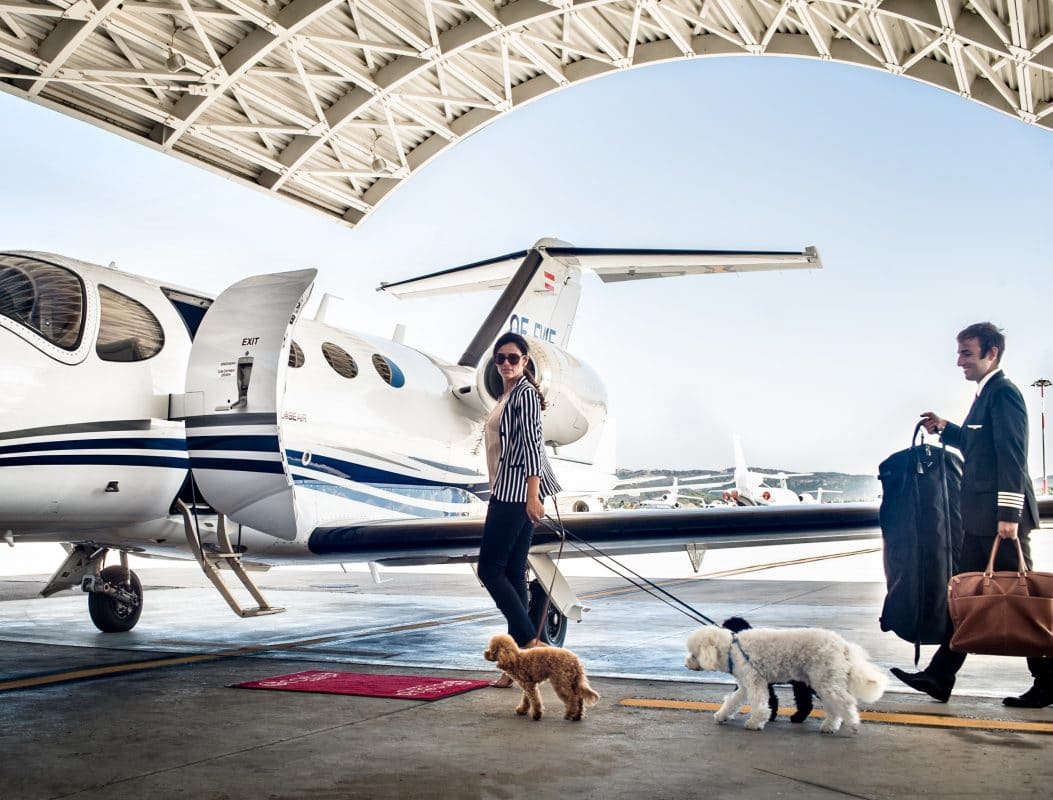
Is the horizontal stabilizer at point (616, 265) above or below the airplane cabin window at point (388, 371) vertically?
above

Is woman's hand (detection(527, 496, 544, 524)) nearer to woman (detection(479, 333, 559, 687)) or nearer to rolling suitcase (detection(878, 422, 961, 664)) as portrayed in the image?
woman (detection(479, 333, 559, 687))

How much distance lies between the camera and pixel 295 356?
8.27 m

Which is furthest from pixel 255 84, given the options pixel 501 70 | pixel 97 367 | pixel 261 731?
pixel 261 731

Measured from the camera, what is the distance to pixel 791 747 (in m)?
4.02

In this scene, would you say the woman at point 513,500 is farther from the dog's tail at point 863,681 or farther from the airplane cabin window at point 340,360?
the airplane cabin window at point 340,360

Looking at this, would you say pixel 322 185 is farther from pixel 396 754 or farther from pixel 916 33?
pixel 396 754

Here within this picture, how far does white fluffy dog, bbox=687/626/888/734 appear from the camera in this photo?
4230 millimetres

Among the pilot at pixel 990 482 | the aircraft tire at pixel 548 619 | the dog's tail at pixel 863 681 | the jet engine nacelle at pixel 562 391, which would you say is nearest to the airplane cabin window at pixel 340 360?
the jet engine nacelle at pixel 562 391

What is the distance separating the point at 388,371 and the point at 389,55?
6.29m

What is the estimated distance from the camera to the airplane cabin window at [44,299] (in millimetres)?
6551

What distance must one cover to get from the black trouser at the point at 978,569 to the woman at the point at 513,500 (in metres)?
2.10

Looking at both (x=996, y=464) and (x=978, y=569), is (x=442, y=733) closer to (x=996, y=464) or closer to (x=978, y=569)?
(x=978, y=569)

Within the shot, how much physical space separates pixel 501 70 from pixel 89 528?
9.63 meters

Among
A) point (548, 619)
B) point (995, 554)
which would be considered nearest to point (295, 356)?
point (548, 619)
